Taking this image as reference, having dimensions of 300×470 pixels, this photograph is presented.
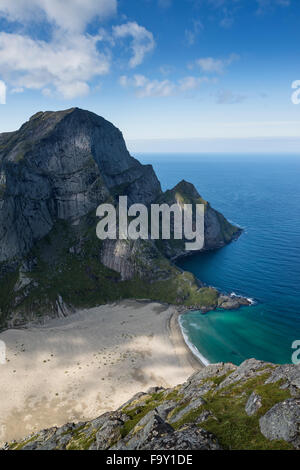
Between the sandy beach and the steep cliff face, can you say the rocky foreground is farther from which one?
the steep cliff face

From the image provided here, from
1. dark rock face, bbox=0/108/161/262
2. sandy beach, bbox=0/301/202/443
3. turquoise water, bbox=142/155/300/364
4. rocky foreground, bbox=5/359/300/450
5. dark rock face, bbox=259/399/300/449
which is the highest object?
dark rock face, bbox=0/108/161/262

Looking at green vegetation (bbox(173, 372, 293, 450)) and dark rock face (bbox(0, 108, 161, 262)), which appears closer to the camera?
green vegetation (bbox(173, 372, 293, 450))

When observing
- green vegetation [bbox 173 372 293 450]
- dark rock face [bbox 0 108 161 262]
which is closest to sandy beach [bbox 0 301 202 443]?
green vegetation [bbox 173 372 293 450]

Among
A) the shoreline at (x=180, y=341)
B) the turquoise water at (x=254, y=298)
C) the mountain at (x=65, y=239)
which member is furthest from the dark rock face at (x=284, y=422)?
the mountain at (x=65, y=239)

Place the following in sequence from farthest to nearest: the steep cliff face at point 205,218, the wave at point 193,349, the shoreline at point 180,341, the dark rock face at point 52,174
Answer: the steep cliff face at point 205,218 → the dark rock face at point 52,174 → the wave at point 193,349 → the shoreline at point 180,341

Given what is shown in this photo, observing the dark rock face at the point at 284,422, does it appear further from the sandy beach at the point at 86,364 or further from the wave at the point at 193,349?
the wave at the point at 193,349
